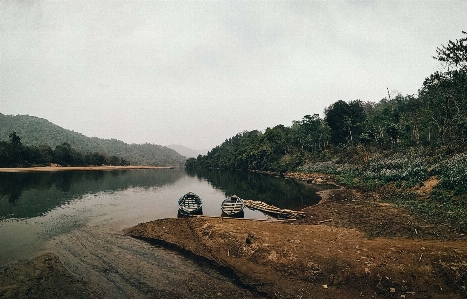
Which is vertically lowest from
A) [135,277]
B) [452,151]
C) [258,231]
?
[135,277]

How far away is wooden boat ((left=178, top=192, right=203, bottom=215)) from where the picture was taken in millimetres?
23731

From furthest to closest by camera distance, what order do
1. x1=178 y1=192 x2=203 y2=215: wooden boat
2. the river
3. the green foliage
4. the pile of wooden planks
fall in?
x1=178 y1=192 x2=203 y2=215: wooden boat
the pile of wooden planks
the green foliage
the river

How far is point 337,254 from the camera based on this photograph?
40.8 feet

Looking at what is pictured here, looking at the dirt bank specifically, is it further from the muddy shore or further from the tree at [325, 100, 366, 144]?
the tree at [325, 100, 366, 144]

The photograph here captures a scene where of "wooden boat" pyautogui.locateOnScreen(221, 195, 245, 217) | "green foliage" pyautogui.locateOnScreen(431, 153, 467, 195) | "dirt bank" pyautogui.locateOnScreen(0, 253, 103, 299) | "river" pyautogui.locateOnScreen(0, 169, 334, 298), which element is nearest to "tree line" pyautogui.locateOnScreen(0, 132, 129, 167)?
"river" pyautogui.locateOnScreen(0, 169, 334, 298)

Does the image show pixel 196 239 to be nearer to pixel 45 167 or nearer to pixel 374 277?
pixel 374 277

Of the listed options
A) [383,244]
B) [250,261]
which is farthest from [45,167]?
[383,244]

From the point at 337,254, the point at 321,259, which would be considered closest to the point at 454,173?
the point at 337,254

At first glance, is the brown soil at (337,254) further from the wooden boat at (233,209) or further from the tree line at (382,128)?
the tree line at (382,128)

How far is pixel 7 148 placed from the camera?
235ft

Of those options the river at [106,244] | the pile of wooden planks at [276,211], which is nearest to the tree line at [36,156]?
the river at [106,244]

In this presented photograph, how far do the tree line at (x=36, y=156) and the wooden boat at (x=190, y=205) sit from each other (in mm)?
72498

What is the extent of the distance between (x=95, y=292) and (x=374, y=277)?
12094 mm

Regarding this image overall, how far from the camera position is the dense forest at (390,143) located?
2775 cm
